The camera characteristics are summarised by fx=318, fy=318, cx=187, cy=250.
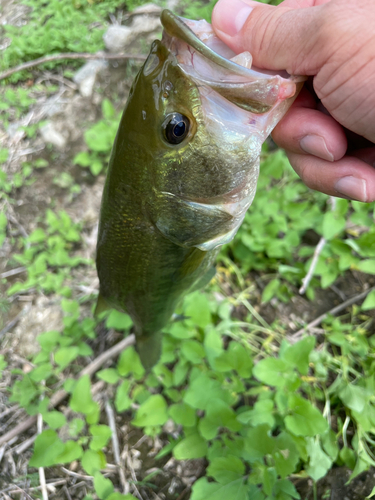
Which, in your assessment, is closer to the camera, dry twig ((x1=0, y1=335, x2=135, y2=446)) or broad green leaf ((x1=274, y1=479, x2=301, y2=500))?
broad green leaf ((x1=274, y1=479, x2=301, y2=500))

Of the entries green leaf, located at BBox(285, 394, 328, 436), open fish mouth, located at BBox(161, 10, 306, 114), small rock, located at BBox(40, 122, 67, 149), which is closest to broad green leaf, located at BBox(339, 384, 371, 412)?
green leaf, located at BBox(285, 394, 328, 436)

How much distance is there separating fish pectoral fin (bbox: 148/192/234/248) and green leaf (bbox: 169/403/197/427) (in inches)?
40.7

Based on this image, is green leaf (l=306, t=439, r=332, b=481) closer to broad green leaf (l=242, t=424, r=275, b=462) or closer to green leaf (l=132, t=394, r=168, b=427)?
broad green leaf (l=242, t=424, r=275, b=462)

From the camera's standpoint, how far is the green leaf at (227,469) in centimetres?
147

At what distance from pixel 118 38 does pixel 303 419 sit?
437cm

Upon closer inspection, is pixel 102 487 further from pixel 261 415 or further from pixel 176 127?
pixel 176 127

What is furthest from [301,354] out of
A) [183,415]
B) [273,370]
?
[183,415]

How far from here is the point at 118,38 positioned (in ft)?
12.8

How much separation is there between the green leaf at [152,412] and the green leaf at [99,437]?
0.16m

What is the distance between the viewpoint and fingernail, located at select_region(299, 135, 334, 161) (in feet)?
4.23

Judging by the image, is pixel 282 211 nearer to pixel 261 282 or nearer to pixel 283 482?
pixel 261 282

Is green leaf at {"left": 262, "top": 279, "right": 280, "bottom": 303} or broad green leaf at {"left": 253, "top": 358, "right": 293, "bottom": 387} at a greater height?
broad green leaf at {"left": 253, "top": 358, "right": 293, "bottom": 387}

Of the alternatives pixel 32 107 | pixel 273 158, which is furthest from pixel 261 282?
pixel 32 107

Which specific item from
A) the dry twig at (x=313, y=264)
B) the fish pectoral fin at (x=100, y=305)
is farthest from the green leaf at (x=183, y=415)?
the dry twig at (x=313, y=264)
